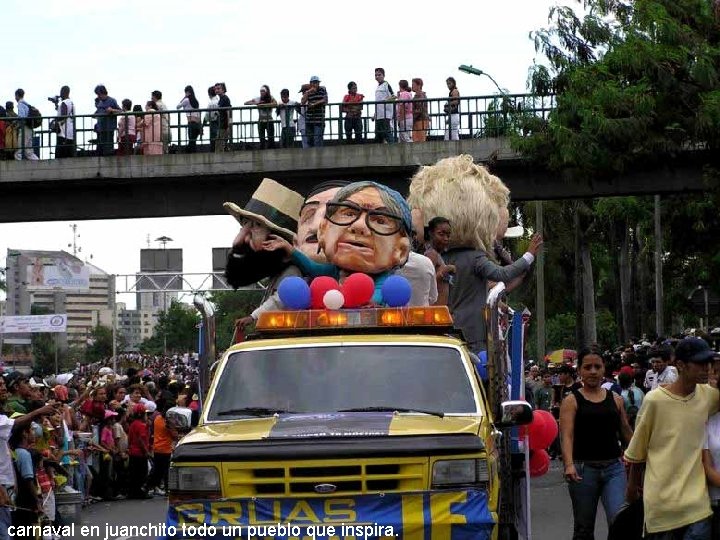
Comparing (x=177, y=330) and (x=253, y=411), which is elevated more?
(x=253, y=411)

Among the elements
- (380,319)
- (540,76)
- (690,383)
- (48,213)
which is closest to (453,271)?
(380,319)

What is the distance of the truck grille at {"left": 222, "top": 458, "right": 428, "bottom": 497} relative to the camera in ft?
30.8

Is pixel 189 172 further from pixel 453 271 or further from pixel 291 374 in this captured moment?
pixel 291 374

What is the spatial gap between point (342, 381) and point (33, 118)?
24.8 meters

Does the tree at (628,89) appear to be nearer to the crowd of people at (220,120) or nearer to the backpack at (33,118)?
the crowd of people at (220,120)

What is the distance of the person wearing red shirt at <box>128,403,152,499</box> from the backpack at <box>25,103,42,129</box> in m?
12.0

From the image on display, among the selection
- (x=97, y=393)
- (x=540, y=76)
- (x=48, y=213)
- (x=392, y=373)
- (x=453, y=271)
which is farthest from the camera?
(x=48, y=213)

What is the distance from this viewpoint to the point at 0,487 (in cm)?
1229

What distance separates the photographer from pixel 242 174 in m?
33.8

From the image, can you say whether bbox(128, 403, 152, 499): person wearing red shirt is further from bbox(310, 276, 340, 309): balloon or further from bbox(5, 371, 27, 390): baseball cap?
bbox(310, 276, 340, 309): balloon

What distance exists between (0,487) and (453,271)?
411cm

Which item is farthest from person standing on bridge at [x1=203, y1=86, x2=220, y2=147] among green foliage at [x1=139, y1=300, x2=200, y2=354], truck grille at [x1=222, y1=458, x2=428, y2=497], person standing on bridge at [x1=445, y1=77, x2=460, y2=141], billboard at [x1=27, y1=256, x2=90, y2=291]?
green foliage at [x1=139, y1=300, x2=200, y2=354]

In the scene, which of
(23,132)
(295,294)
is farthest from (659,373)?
(23,132)

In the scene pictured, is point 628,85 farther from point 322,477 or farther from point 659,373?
point 322,477
